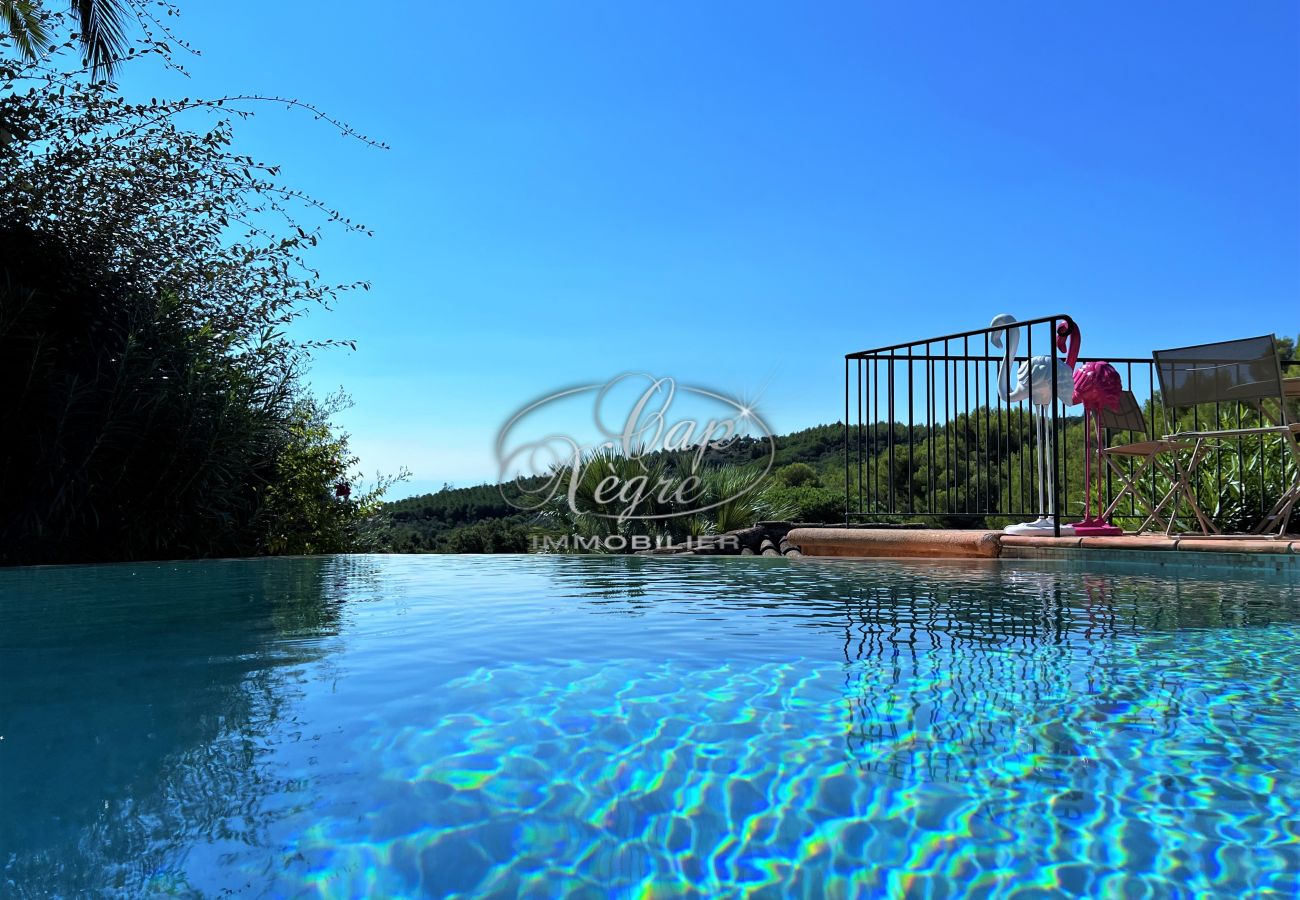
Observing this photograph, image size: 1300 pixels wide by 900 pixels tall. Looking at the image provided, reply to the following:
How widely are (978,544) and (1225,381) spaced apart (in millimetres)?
1875

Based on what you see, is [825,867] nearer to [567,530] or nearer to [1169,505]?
[1169,505]

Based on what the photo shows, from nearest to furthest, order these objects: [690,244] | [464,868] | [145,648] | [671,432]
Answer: [464,868]
[145,648]
[671,432]
[690,244]

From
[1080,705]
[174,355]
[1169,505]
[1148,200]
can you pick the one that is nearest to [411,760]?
[1080,705]

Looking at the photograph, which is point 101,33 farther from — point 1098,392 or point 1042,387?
point 1098,392

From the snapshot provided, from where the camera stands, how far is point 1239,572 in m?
4.82

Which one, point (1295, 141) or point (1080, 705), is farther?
point (1295, 141)

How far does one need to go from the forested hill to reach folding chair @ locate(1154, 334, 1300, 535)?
5018 mm

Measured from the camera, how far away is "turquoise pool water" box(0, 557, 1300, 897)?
1219mm

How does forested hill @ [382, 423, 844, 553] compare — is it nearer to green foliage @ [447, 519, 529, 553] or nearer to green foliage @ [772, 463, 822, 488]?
green foliage @ [447, 519, 529, 553]

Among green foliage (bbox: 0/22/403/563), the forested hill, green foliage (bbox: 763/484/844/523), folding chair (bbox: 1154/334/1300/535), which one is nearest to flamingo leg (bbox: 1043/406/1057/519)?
folding chair (bbox: 1154/334/1300/535)

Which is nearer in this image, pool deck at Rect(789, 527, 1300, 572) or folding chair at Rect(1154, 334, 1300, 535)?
pool deck at Rect(789, 527, 1300, 572)

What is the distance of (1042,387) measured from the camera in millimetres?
6137

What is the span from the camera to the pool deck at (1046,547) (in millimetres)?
4840

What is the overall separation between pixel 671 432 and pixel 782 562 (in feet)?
9.89
